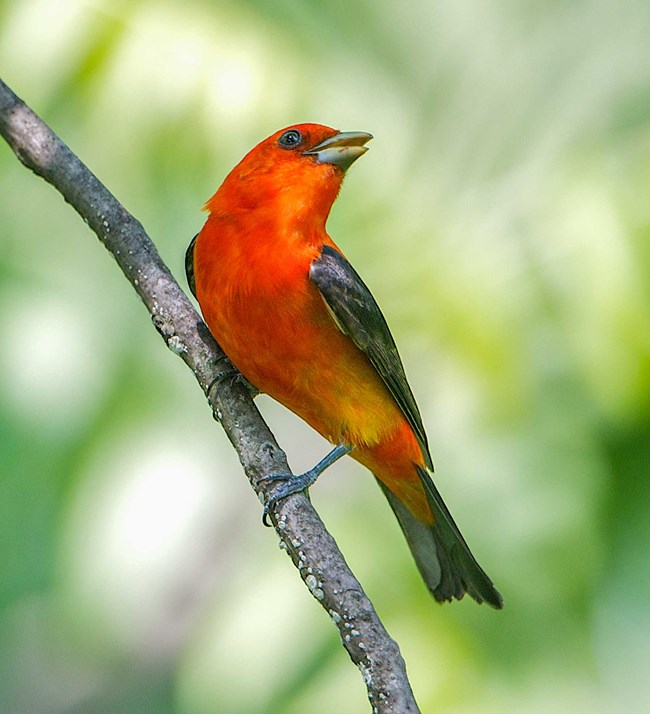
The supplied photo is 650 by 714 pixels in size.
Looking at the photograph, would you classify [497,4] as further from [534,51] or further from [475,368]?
[475,368]

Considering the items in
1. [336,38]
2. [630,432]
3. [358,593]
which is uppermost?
[336,38]

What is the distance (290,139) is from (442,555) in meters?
1.74

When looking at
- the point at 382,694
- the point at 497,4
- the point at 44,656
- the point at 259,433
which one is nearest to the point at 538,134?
the point at 497,4

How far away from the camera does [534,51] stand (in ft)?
14.5

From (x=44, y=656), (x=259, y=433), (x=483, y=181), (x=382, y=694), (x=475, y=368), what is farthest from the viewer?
(x=44, y=656)

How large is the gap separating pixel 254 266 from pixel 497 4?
1.51 m

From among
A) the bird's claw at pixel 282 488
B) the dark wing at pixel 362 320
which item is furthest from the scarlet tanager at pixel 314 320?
the bird's claw at pixel 282 488

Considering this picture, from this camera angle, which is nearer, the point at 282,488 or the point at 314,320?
the point at 282,488

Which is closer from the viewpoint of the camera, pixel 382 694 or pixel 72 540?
pixel 382 694

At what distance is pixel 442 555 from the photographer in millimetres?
4160

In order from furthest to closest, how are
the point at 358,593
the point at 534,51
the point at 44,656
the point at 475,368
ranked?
the point at 44,656
the point at 534,51
the point at 475,368
the point at 358,593

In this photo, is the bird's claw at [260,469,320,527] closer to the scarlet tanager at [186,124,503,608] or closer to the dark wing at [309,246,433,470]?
the scarlet tanager at [186,124,503,608]

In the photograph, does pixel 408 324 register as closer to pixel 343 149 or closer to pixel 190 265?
pixel 343 149

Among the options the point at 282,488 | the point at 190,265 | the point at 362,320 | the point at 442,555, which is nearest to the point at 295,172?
the point at 190,265
